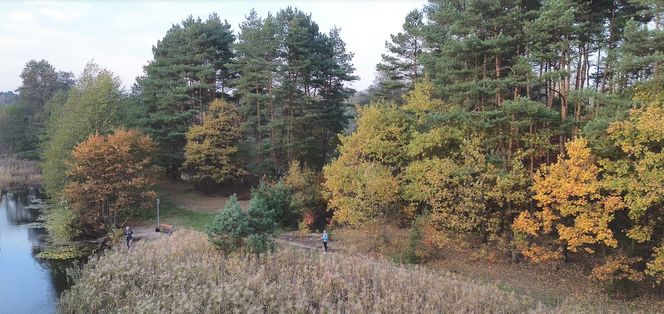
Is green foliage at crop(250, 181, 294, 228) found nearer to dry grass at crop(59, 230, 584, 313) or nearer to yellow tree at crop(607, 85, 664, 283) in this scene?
dry grass at crop(59, 230, 584, 313)

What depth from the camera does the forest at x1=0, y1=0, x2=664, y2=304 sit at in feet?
53.3

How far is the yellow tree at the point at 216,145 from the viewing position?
34.8 m

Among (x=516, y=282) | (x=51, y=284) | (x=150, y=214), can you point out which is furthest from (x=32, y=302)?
(x=516, y=282)

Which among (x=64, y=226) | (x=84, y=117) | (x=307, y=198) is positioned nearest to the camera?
(x=64, y=226)

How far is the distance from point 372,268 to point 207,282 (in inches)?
210

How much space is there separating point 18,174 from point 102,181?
29.8 m

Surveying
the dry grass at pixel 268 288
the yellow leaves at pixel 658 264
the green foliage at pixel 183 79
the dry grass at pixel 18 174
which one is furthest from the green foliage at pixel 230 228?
the dry grass at pixel 18 174

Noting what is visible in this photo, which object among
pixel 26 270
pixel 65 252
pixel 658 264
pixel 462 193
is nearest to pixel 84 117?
pixel 65 252

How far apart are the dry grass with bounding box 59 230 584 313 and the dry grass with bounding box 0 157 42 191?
3755 centimetres

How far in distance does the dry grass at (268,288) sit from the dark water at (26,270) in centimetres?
266

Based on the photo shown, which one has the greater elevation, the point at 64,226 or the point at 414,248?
the point at 64,226

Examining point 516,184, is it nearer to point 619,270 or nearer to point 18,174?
point 619,270

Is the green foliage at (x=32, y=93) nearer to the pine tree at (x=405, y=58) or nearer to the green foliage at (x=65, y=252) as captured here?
the green foliage at (x=65, y=252)

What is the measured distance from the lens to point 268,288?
13.2 meters
